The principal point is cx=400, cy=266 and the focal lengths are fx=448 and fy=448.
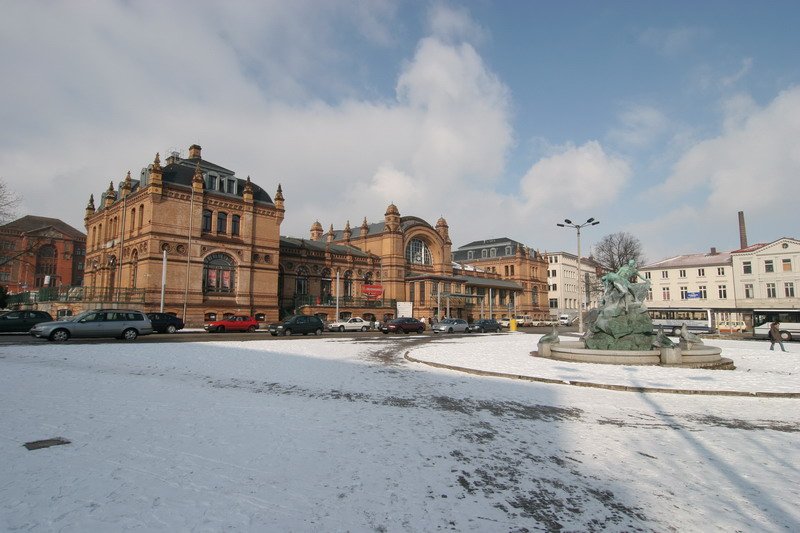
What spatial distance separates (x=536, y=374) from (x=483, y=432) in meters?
6.33

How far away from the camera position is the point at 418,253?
63.8 metres

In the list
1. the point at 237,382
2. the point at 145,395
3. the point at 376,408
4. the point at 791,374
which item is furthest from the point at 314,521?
the point at 791,374

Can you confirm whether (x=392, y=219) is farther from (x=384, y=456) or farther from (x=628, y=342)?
(x=384, y=456)

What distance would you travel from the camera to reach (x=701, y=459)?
578 centimetres

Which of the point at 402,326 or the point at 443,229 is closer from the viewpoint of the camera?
the point at 402,326

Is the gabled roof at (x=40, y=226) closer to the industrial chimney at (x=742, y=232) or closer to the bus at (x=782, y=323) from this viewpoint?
the bus at (x=782, y=323)

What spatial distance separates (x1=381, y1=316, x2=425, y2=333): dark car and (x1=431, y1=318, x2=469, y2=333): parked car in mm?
1525

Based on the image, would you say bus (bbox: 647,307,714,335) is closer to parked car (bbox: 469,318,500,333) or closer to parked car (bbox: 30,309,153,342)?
parked car (bbox: 469,318,500,333)

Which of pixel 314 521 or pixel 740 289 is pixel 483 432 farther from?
pixel 740 289

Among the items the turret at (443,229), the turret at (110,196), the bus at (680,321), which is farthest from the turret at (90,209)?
the bus at (680,321)

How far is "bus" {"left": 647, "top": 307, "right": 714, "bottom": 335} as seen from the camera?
42844mm

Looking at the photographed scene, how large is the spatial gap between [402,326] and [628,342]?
22612 mm

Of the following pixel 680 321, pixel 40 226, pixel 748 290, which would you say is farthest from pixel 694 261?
pixel 40 226

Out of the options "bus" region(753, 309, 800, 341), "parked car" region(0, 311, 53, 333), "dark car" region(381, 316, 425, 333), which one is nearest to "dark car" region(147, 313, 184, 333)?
"parked car" region(0, 311, 53, 333)
